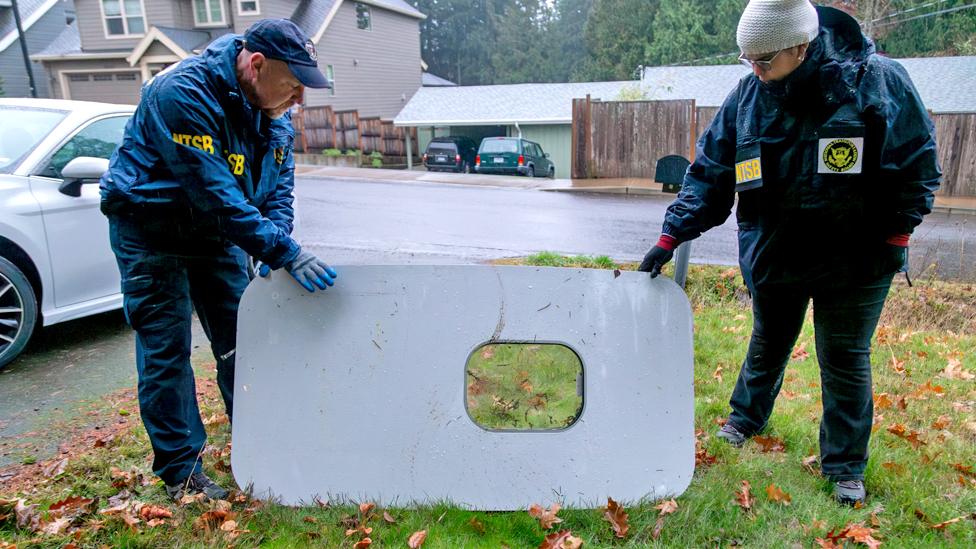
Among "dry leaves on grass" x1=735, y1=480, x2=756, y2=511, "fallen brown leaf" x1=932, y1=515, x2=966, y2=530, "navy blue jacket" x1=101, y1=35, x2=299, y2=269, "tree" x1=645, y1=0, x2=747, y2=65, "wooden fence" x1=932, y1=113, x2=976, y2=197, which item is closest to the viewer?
"navy blue jacket" x1=101, y1=35, x2=299, y2=269

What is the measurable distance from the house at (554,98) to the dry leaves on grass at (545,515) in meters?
22.3

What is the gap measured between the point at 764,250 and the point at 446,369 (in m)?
1.37

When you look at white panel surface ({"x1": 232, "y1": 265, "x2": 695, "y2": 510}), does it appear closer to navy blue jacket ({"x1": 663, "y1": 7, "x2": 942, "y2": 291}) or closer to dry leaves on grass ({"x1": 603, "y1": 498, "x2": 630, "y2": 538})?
dry leaves on grass ({"x1": 603, "y1": 498, "x2": 630, "y2": 538})

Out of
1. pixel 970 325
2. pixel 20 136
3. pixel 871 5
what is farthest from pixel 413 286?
pixel 871 5

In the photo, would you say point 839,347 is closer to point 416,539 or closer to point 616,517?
point 616,517

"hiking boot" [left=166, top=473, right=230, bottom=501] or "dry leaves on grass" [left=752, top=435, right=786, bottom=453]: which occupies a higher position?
"hiking boot" [left=166, top=473, right=230, bottom=501]

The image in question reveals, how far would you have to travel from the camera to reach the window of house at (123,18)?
24.9 m

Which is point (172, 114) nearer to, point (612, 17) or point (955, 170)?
point (955, 170)

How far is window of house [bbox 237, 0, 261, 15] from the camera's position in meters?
24.2

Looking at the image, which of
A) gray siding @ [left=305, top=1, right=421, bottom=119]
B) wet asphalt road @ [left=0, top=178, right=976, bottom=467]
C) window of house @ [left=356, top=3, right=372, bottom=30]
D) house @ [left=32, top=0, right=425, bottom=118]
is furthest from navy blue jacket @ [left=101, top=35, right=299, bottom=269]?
window of house @ [left=356, top=3, right=372, bottom=30]

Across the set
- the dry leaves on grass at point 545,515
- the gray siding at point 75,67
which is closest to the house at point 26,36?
the gray siding at point 75,67

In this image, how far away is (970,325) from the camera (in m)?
5.63

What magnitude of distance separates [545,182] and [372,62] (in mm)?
15230

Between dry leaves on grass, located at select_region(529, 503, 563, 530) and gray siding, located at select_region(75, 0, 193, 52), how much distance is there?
27128 mm
